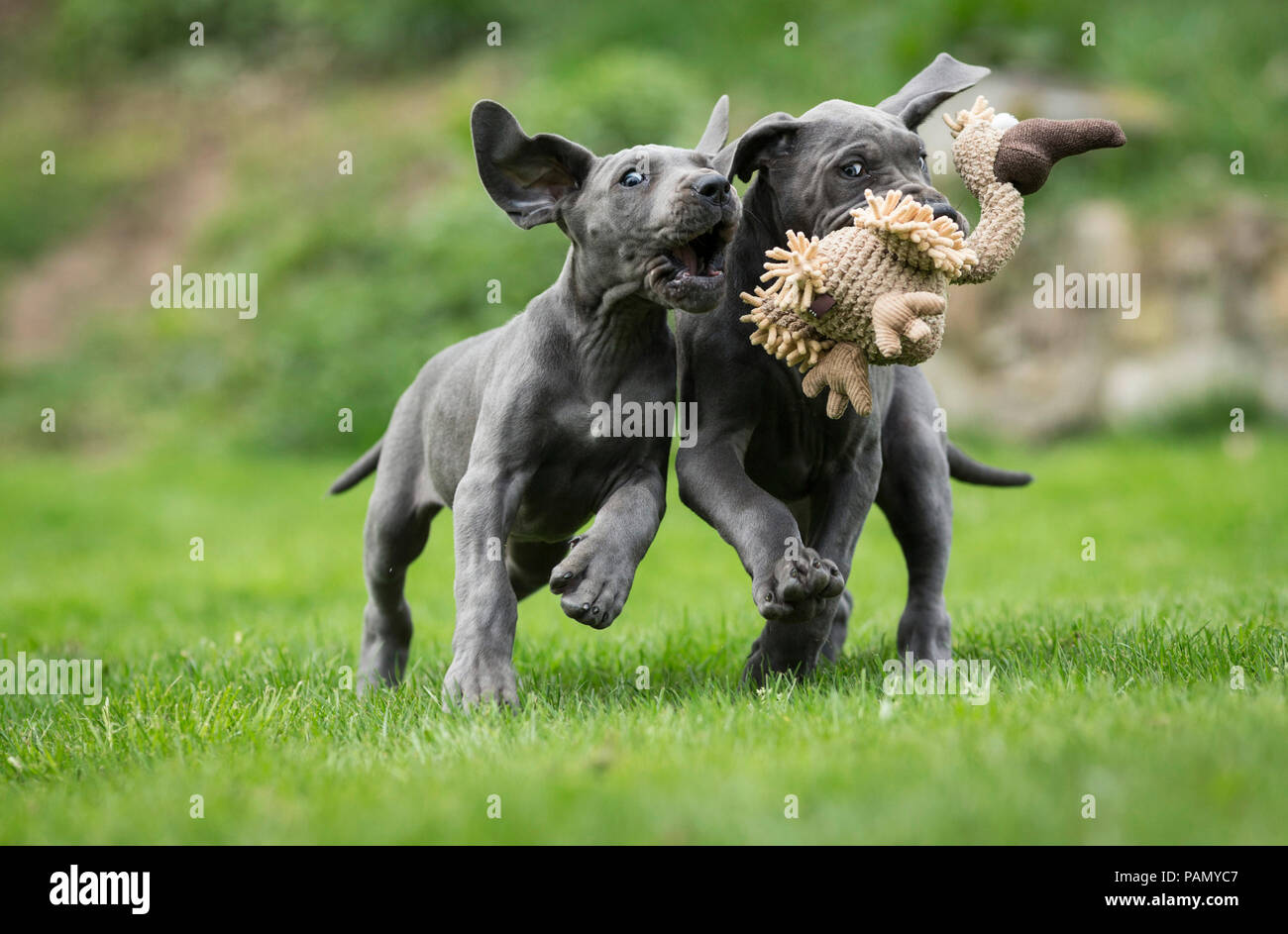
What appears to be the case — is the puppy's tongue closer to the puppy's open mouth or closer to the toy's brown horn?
the puppy's open mouth

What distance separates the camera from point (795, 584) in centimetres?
427

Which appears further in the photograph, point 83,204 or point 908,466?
point 83,204

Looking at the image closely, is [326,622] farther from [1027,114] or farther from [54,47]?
[54,47]

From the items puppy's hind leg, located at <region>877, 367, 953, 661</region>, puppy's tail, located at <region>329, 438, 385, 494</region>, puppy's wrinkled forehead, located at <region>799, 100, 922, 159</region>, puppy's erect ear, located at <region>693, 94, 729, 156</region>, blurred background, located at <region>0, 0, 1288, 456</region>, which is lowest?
puppy's hind leg, located at <region>877, 367, 953, 661</region>

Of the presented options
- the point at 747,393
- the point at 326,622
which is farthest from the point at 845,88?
the point at 747,393

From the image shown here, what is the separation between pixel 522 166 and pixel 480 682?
174 centimetres

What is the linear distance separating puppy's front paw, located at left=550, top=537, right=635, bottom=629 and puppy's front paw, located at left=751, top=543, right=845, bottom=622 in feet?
1.34

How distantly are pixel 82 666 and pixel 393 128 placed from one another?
40.5 ft

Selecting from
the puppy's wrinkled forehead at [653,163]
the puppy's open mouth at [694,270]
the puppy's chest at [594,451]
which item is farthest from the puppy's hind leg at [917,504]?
the puppy's wrinkled forehead at [653,163]

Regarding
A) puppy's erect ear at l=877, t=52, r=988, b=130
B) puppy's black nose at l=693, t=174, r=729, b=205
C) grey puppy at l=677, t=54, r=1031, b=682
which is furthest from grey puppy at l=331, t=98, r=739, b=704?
puppy's erect ear at l=877, t=52, r=988, b=130

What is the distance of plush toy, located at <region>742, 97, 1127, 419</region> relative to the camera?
163 inches

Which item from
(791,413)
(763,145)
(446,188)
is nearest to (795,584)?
(791,413)

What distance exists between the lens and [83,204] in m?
18.5

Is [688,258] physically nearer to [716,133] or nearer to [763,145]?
[763,145]
